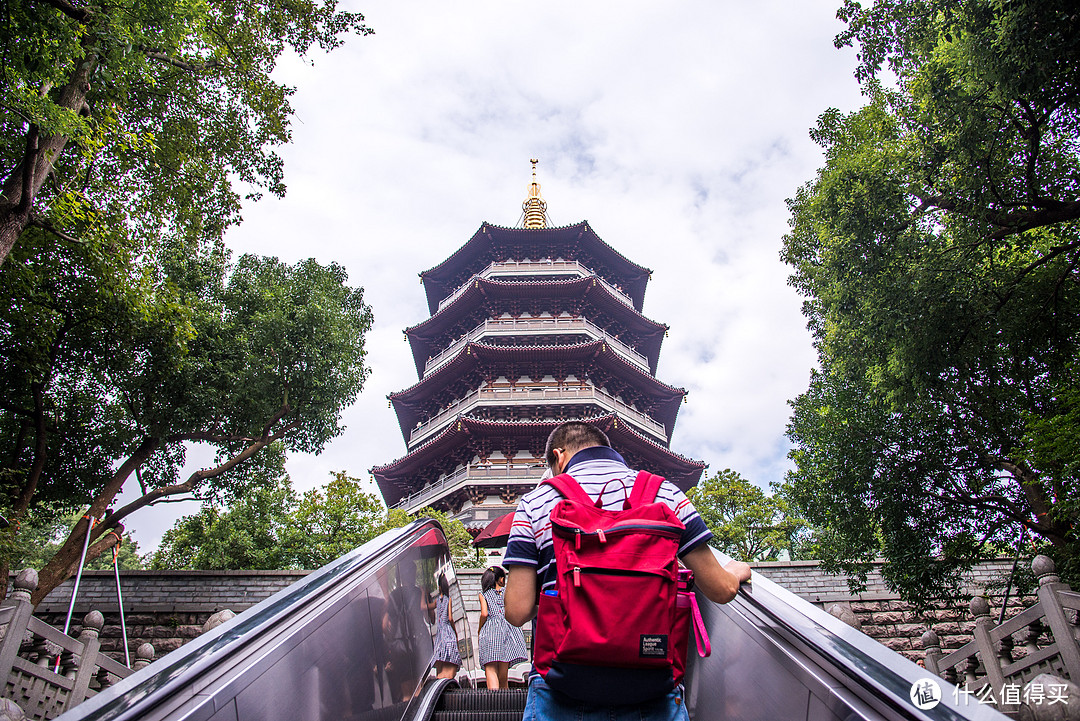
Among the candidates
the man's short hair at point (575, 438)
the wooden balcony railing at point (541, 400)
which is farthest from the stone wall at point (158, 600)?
the wooden balcony railing at point (541, 400)

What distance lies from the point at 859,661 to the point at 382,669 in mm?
2029

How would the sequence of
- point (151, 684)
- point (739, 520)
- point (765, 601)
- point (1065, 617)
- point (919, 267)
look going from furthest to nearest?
point (739, 520), point (919, 267), point (1065, 617), point (765, 601), point (151, 684)

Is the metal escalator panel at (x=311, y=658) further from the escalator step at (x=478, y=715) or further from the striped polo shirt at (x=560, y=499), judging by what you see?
the striped polo shirt at (x=560, y=499)

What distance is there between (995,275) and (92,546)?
36.8ft

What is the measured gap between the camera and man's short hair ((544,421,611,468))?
2066 millimetres

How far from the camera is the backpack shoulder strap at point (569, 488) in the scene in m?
1.64

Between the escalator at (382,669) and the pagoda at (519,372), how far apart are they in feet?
44.1

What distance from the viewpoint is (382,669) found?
2.71 meters

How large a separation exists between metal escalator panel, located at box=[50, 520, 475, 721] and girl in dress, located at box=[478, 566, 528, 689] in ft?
2.98

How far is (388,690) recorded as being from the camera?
109 inches

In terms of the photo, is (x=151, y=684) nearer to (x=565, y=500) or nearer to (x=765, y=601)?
(x=565, y=500)

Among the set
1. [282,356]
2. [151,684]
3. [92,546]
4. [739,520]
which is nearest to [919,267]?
[151,684]

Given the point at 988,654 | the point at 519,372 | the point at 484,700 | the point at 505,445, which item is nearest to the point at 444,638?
the point at 484,700

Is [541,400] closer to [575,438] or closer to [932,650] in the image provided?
[932,650]
